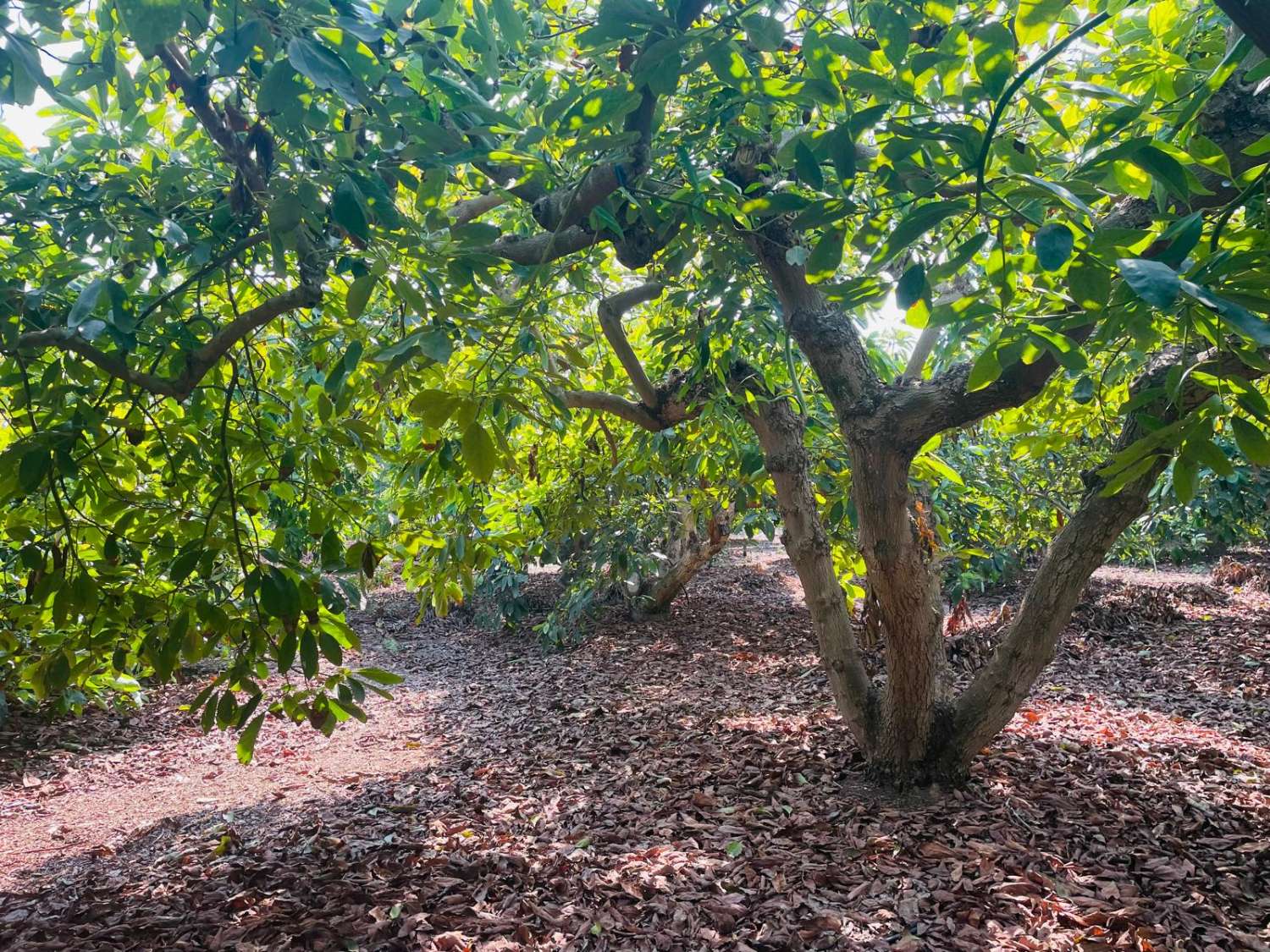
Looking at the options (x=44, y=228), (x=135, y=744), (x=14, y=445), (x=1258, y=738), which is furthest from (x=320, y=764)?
(x=1258, y=738)

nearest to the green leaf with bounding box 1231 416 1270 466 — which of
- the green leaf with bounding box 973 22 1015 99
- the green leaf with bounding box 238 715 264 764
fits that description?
the green leaf with bounding box 973 22 1015 99

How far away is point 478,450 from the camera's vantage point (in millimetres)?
1280

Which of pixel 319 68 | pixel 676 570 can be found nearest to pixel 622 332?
pixel 319 68

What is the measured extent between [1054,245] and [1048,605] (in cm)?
222

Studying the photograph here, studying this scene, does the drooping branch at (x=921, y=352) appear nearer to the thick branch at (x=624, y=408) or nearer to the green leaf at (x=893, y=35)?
the thick branch at (x=624, y=408)

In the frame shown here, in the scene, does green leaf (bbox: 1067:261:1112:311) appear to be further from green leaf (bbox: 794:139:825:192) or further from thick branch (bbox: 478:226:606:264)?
thick branch (bbox: 478:226:606:264)

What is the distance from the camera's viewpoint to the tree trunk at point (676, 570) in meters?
7.91

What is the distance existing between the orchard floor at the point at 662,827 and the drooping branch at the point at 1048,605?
311mm

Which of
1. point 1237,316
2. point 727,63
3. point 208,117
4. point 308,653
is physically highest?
point 208,117

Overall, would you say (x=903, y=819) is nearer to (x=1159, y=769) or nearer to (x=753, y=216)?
(x=1159, y=769)

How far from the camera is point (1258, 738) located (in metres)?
3.89

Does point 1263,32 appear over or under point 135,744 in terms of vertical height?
over

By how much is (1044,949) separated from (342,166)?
2515 mm

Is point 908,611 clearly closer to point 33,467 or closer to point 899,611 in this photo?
point 899,611
